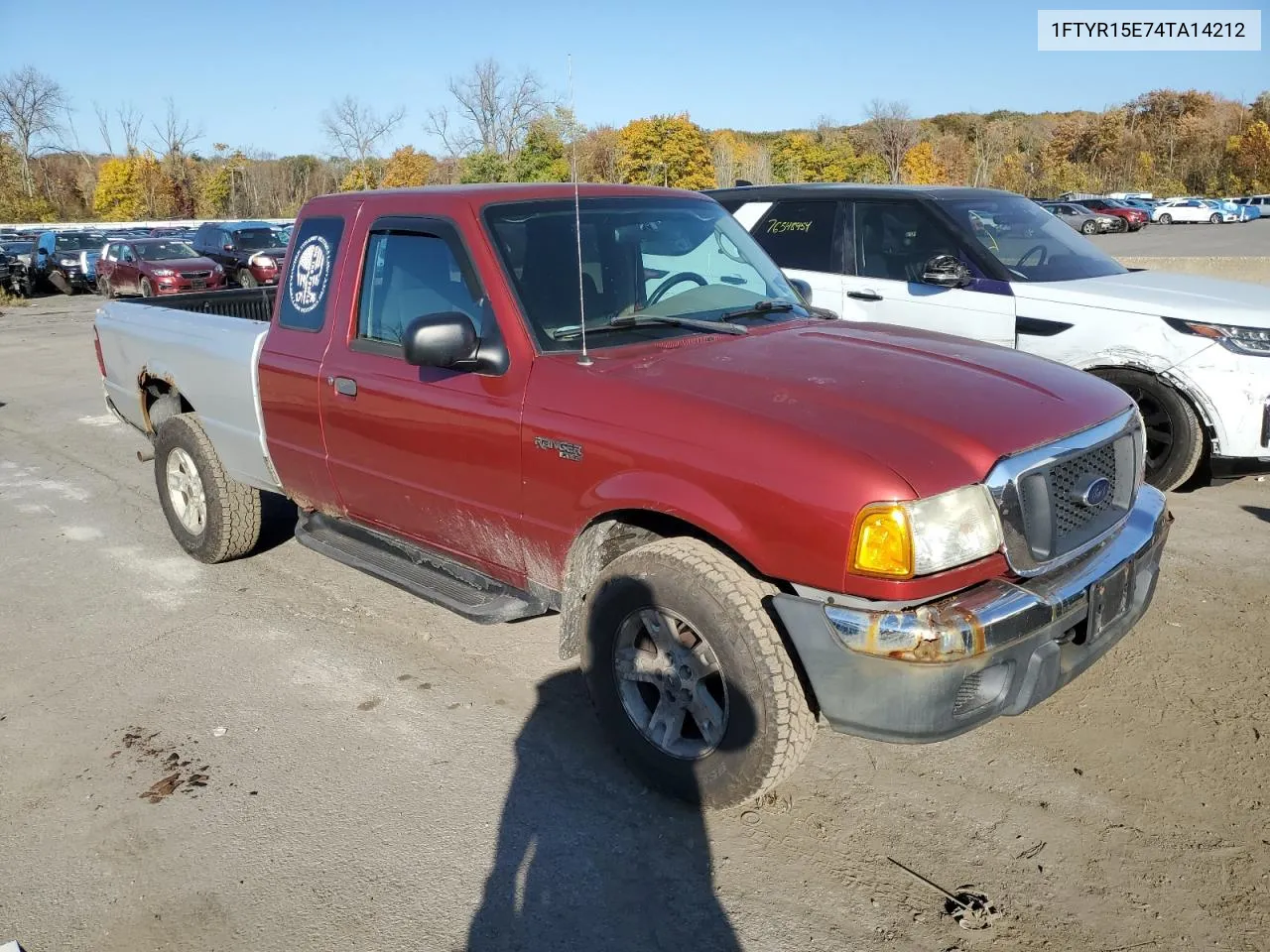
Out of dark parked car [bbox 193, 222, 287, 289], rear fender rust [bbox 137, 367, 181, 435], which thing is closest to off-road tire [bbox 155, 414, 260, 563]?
rear fender rust [bbox 137, 367, 181, 435]

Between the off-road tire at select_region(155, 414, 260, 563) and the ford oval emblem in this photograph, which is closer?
the ford oval emblem

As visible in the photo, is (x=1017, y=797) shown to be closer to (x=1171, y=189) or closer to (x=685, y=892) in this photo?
(x=685, y=892)

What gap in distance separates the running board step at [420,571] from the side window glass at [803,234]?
12.6 feet

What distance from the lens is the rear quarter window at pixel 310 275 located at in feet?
14.7

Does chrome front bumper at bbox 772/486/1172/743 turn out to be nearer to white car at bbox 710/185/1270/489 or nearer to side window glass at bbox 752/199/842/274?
white car at bbox 710/185/1270/489

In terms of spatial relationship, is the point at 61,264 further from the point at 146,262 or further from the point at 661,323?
the point at 661,323

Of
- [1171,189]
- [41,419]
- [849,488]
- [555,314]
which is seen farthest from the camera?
[1171,189]

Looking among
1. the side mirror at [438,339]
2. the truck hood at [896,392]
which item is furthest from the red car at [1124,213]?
the side mirror at [438,339]

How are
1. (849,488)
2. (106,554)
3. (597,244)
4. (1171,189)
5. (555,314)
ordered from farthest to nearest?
(1171,189) < (106,554) < (597,244) < (555,314) < (849,488)

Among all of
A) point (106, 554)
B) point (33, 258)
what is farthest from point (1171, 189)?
point (106, 554)

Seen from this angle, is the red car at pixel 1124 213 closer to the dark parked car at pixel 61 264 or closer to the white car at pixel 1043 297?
the dark parked car at pixel 61 264

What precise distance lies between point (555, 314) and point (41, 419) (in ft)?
28.1

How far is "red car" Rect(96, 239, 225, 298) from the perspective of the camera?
22.1 meters

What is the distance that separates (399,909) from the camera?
2.85 metres
